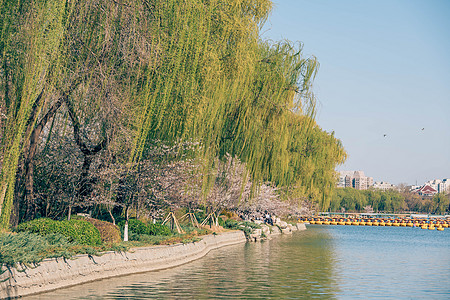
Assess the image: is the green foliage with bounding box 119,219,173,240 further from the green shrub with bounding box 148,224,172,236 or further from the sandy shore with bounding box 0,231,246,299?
the sandy shore with bounding box 0,231,246,299

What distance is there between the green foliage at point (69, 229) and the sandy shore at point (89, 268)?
96 centimetres

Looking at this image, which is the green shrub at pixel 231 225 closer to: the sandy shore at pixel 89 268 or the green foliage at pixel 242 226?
the green foliage at pixel 242 226

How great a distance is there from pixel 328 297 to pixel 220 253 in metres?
14.9

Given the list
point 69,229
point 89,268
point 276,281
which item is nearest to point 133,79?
point 69,229

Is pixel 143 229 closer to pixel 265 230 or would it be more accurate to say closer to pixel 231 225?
pixel 231 225

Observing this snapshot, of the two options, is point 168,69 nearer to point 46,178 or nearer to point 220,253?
point 46,178

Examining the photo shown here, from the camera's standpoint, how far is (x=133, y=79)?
65.6 ft

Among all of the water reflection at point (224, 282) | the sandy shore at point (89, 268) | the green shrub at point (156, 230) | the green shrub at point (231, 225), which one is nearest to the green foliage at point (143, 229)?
the green shrub at point (156, 230)

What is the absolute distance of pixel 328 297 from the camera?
18.5 m

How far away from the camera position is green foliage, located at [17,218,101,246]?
19.5 metres

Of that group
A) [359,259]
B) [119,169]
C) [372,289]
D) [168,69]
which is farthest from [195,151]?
[359,259]

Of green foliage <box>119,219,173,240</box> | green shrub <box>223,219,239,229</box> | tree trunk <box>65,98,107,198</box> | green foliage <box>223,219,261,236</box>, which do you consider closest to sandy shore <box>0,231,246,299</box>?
green foliage <box>119,219,173,240</box>

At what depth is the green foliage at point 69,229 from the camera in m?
19.5

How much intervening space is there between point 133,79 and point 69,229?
5473 millimetres
